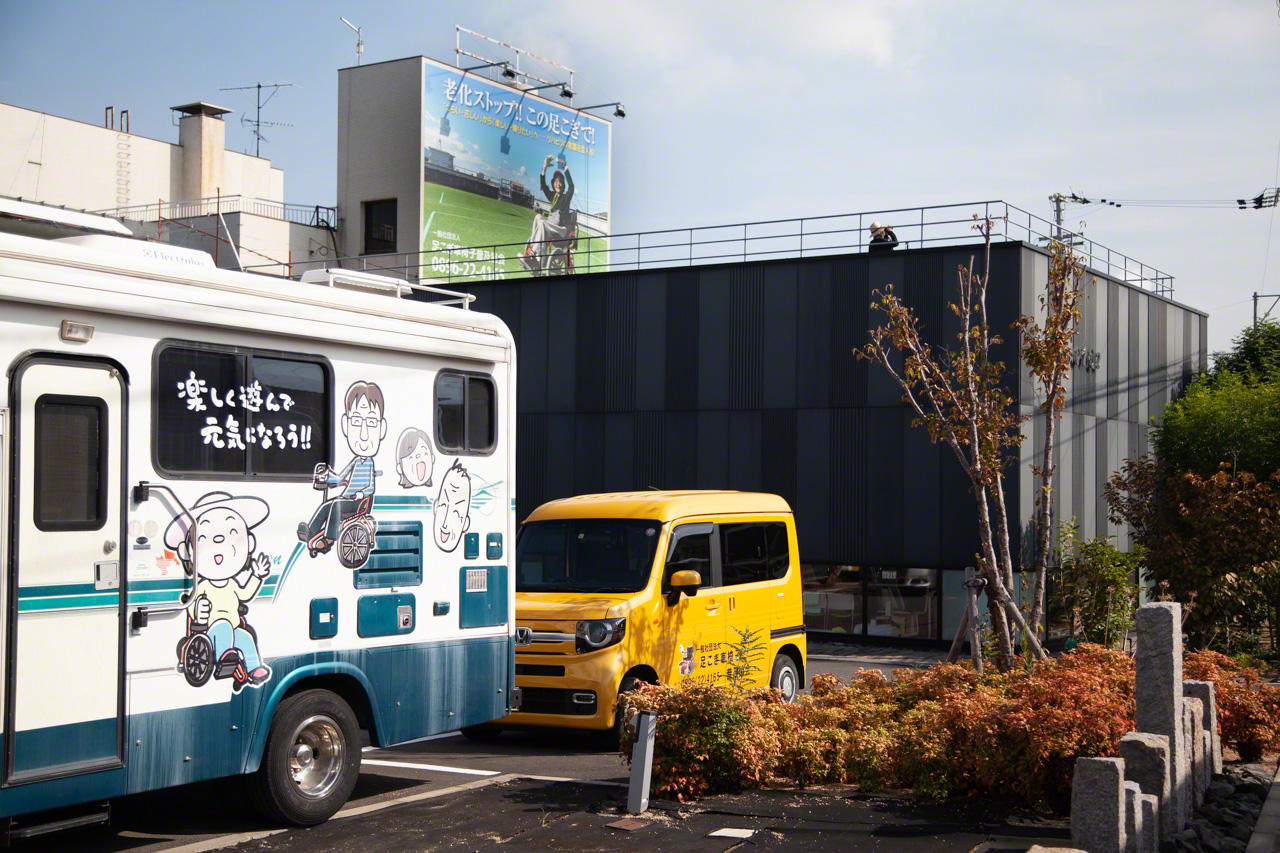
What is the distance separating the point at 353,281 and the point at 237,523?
238 centimetres

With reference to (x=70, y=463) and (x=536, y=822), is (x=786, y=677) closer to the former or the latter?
(x=536, y=822)

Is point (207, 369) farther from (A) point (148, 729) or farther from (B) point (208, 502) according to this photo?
(A) point (148, 729)

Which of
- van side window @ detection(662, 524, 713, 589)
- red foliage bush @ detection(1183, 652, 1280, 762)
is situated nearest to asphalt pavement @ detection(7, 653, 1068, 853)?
van side window @ detection(662, 524, 713, 589)

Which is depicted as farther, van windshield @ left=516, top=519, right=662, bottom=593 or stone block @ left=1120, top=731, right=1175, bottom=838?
van windshield @ left=516, top=519, right=662, bottom=593

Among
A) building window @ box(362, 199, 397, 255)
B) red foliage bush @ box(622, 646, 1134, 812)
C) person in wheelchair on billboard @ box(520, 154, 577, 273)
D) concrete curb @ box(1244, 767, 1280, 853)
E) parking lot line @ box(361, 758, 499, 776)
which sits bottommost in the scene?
parking lot line @ box(361, 758, 499, 776)

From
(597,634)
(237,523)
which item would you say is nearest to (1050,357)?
(597,634)

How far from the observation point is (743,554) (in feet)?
44.0

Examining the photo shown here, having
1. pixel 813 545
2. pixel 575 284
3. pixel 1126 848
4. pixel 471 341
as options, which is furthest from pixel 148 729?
pixel 575 284

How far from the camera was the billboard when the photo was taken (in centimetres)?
4453

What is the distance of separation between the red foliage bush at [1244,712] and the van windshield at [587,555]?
16.6 ft

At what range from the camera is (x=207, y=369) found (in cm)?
769

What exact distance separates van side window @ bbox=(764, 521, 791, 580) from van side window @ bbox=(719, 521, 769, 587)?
0.09 metres

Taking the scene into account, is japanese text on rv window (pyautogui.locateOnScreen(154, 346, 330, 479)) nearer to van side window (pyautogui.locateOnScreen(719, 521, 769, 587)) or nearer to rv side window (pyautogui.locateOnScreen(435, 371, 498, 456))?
rv side window (pyautogui.locateOnScreen(435, 371, 498, 456))

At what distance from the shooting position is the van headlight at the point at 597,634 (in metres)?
11.3
